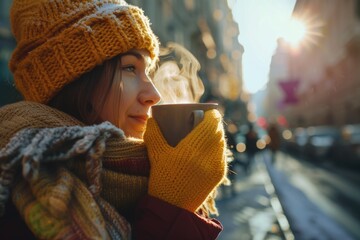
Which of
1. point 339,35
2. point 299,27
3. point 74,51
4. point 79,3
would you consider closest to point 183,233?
point 74,51

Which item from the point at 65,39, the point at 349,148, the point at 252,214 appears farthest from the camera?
the point at 349,148

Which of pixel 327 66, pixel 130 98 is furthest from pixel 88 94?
pixel 327 66

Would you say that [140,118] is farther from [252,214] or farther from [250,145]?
[250,145]

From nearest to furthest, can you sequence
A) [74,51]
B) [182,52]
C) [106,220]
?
[106,220] → [74,51] → [182,52]

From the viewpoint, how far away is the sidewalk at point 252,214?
18.2 feet

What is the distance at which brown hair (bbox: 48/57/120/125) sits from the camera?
1.36 metres

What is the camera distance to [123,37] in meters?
1.38

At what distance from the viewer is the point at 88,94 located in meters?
1.36

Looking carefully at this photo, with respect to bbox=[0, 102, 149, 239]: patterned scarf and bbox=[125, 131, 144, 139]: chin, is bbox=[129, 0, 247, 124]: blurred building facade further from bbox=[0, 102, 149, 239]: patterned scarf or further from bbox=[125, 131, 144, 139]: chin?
bbox=[0, 102, 149, 239]: patterned scarf

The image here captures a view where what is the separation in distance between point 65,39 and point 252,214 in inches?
254

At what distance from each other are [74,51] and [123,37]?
0.67 ft

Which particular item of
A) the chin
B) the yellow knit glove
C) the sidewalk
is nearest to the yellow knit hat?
the chin

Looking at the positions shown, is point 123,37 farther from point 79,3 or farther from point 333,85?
point 333,85

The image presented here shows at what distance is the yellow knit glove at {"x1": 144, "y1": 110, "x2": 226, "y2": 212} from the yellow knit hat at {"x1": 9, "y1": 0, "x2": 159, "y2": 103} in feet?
1.57
